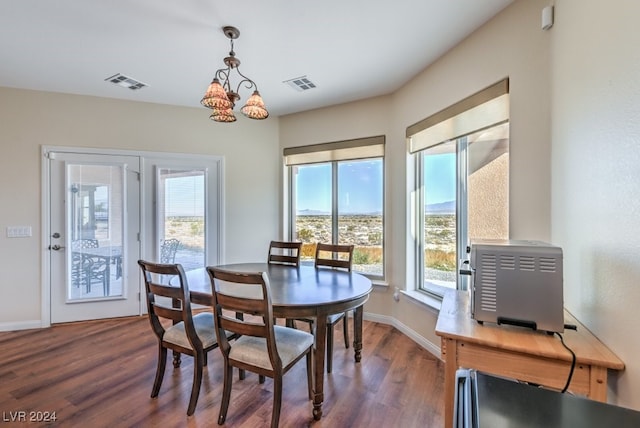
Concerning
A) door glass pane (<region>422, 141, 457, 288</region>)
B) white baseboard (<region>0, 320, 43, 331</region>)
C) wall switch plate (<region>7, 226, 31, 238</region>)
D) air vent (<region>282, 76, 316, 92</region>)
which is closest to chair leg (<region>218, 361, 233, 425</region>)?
door glass pane (<region>422, 141, 457, 288</region>)

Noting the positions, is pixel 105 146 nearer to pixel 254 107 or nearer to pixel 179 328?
pixel 254 107

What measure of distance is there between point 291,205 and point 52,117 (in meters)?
2.99

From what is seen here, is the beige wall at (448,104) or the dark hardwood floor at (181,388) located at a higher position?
the beige wall at (448,104)

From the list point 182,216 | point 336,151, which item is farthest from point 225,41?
point 182,216

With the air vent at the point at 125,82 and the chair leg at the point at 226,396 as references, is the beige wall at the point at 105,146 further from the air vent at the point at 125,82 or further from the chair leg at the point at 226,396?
the chair leg at the point at 226,396

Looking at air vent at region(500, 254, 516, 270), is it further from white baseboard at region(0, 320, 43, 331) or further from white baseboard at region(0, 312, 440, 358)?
white baseboard at region(0, 320, 43, 331)

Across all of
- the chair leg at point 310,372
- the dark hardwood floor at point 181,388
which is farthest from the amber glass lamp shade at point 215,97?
the dark hardwood floor at point 181,388

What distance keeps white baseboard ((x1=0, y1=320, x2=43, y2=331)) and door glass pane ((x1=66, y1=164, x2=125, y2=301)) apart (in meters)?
0.37

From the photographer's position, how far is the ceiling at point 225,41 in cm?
203

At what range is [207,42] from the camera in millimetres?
2447

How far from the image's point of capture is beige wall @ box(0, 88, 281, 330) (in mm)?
3340

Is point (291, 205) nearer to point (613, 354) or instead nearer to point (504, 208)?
point (504, 208)

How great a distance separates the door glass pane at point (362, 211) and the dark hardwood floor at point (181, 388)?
1.04 meters

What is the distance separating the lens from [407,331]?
3.19 meters
